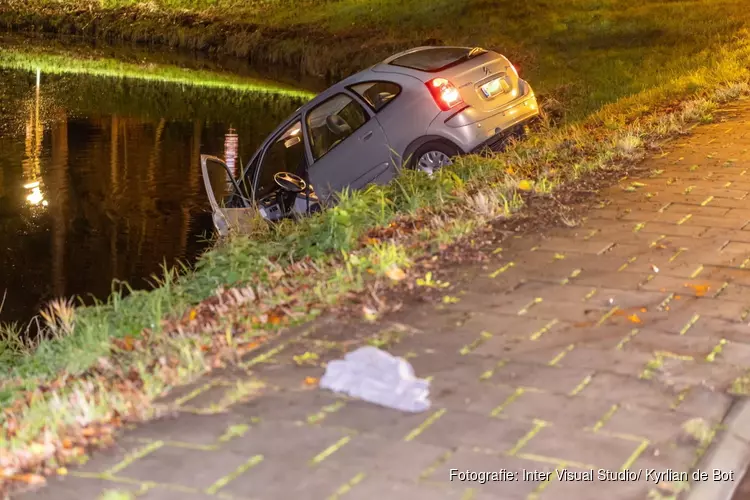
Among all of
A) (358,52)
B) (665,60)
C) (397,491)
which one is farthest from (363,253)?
(358,52)

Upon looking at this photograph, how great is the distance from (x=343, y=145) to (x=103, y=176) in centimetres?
627

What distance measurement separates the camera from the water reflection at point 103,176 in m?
11.3

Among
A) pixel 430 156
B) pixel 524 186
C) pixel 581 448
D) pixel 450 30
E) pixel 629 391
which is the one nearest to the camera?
pixel 581 448

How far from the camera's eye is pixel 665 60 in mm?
23188

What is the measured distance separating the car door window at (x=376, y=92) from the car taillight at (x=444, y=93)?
19.0 inches

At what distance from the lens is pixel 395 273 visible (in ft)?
19.7

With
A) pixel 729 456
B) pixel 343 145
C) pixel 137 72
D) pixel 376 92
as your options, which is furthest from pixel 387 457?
pixel 137 72

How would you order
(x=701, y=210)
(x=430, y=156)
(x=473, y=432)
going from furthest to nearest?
1. (x=430, y=156)
2. (x=701, y=210)
3. (x=473, y=432)

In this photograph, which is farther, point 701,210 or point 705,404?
point 701,210

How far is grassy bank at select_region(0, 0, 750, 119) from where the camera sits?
23.3m

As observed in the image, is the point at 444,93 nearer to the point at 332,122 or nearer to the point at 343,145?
the point at 343,145

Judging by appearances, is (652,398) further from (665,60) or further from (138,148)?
(665,60)

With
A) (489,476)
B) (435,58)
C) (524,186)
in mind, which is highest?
(435,58)

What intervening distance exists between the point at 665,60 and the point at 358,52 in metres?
14.9
